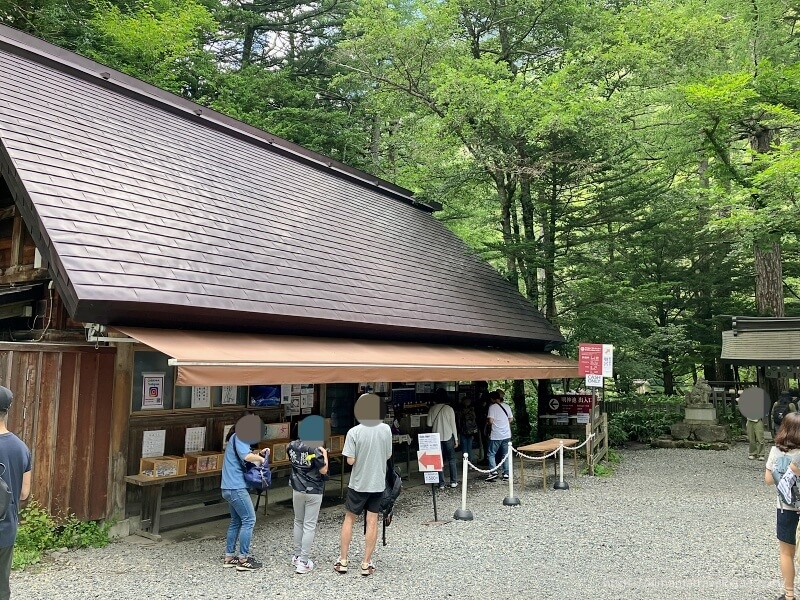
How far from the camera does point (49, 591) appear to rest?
15.4 ft

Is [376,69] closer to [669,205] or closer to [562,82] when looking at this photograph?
[562,82]

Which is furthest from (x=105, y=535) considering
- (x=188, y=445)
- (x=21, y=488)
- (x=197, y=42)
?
(x=197, y=42)

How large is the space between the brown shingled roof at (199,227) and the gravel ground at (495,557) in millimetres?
2381

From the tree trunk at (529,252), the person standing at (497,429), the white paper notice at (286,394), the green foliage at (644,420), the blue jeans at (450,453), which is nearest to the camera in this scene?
the white paper notice at (286,394)

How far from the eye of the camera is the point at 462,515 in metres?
7.50

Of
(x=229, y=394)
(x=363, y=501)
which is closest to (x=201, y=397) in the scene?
(x=229, y=394)

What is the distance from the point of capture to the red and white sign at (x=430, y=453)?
24.1ft

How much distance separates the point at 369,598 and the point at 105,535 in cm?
308

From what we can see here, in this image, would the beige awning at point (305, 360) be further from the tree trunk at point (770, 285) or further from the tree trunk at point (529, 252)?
the tree trunk at point (770, 285)

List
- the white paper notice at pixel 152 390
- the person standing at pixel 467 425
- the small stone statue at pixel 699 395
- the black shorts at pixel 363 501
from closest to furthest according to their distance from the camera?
the black shorts at pixel 363 501 → the white paper notice at pixel 152 390 → the person standing at pixel 467 425 → the small stone statue at pixel 699 395

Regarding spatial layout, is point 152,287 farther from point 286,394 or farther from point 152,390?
point 286,394

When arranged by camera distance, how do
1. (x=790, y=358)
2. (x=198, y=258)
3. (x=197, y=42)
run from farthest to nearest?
1. (x=197, y=42)
2. (x=790, y=358)
3. (x=198, y=258)

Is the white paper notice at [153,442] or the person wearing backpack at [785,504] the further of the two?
the white paper notice at [153,442]

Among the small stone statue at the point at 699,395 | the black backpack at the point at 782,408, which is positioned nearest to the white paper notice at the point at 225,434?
the black backpack at the point at 782,408
